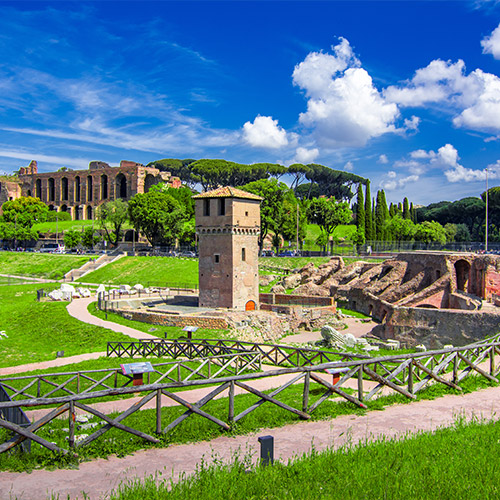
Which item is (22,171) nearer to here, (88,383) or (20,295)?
(20,295)

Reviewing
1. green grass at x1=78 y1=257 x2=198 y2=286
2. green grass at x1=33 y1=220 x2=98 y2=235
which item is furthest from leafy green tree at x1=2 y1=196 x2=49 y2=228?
green grass at x1=78 y1=257 x2=198 y2=286

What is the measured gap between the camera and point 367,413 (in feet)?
33.9

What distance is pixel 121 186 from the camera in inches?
4080

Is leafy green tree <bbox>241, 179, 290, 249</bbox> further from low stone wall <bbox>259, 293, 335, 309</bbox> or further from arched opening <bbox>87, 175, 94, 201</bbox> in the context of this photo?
arched opening <bbox>87, 175, 94, 201</bbox>

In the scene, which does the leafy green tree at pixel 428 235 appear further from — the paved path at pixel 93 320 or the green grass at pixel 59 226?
the paved path at pixel 93 320

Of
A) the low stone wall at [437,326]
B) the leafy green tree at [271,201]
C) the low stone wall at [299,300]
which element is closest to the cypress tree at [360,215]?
the leafy green tree at [271,201]

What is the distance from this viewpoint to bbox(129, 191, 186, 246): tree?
209 feet

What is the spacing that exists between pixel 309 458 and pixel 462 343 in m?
20.3

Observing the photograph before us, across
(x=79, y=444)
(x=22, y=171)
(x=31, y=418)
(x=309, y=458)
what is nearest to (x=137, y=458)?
(x=79, y=444)

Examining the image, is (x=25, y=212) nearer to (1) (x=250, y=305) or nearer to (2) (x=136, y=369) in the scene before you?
(1) (x=250, y=305)

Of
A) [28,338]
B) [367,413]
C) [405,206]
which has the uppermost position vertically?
[405,206]

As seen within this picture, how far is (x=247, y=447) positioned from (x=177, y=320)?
69.6ft

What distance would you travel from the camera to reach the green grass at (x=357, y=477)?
21.1 feet

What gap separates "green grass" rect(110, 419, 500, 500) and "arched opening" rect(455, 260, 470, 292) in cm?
3024
